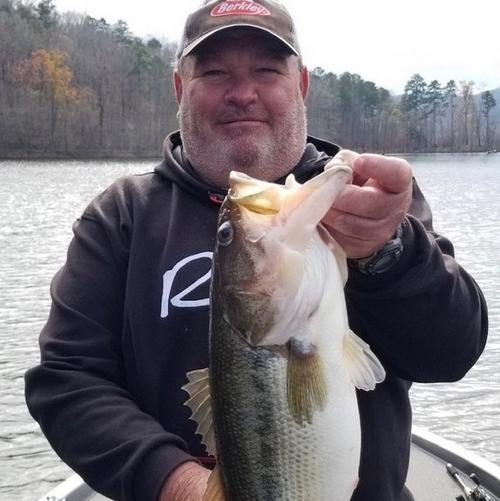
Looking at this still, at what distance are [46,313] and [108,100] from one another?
241ft

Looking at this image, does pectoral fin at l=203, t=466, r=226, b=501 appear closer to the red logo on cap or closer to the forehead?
the forehead

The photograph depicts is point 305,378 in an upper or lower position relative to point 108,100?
lower

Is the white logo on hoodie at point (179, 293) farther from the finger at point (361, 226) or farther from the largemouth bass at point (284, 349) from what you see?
the finger at point (361, 226)

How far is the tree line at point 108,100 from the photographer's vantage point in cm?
7375

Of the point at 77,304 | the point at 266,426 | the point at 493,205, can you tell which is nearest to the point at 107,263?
the point at 77,304

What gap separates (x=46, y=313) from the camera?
46.6 feet

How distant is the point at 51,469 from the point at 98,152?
67694 mm

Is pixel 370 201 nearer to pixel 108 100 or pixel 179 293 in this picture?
pixel 179 293

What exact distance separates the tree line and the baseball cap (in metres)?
60.0

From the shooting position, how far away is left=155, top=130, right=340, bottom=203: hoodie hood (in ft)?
10.7

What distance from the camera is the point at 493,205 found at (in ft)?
111

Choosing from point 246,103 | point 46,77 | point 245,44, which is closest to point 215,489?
point 246,103

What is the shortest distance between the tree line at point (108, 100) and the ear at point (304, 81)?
59.8 m

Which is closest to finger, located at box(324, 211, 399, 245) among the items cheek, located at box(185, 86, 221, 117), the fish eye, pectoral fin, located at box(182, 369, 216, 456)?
the fish eye
